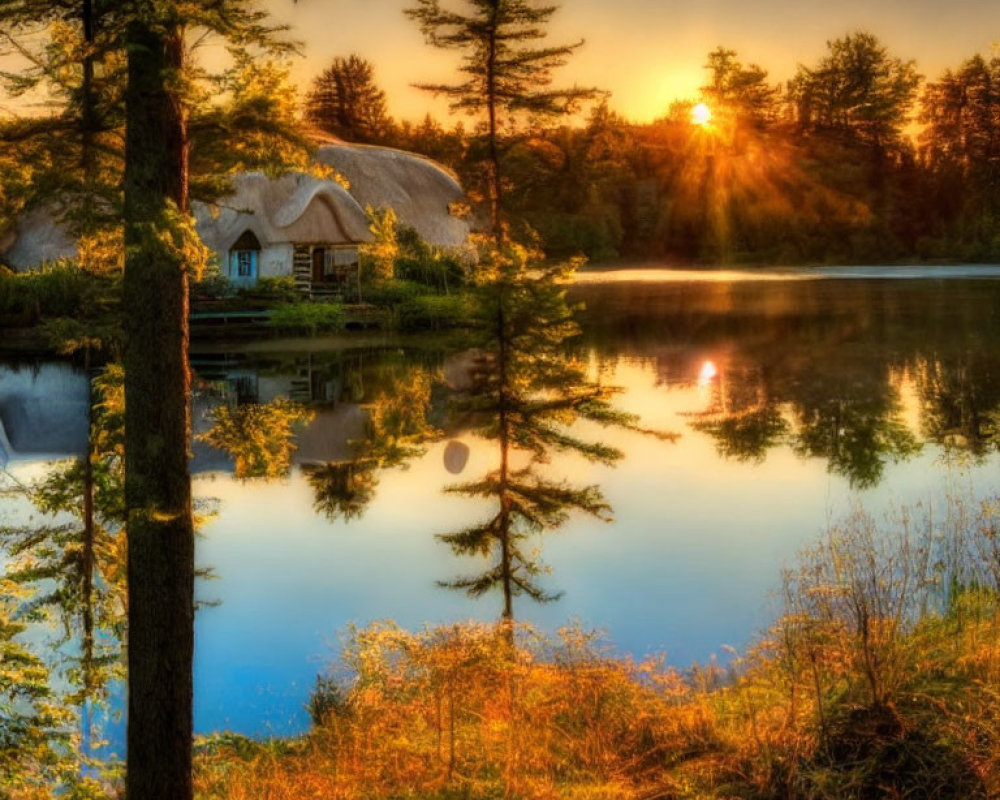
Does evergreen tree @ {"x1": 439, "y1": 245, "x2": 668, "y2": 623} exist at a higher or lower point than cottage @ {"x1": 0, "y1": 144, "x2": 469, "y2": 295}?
lower

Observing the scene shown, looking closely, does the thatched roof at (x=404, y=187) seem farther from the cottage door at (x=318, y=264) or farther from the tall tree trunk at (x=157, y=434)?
the tall tree trunk at (x=157, y=434)

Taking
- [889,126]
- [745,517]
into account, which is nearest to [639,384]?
[745,517]

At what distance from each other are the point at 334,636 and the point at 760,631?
3886mm

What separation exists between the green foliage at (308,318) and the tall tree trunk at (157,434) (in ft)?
92.2

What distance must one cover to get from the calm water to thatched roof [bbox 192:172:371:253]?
23.3ft

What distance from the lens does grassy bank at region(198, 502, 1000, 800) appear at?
265 inches

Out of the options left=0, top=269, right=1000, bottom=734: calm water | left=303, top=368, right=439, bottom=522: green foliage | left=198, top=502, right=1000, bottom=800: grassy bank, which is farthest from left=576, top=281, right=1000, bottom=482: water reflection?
left=198, top=502, right=1000, bottom=800: grassy bank

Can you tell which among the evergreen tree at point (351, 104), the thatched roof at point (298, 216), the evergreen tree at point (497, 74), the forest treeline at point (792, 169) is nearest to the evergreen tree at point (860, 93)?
the forest treeline at point (792, 169)

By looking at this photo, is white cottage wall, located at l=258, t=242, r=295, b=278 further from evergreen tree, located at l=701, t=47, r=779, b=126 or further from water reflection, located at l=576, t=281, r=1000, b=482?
evergreen tree, located at l=701, t=47, r=779, b=126

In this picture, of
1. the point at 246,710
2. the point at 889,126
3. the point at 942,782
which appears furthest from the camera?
the point at 889,126

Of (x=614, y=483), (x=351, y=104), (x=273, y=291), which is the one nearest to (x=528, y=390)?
(x=614, y=483)

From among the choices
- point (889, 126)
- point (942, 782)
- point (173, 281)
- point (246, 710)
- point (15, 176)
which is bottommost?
point (246, 710)

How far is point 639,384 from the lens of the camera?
2719cm

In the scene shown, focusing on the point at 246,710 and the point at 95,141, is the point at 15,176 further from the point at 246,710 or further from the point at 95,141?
the point at 246,710
